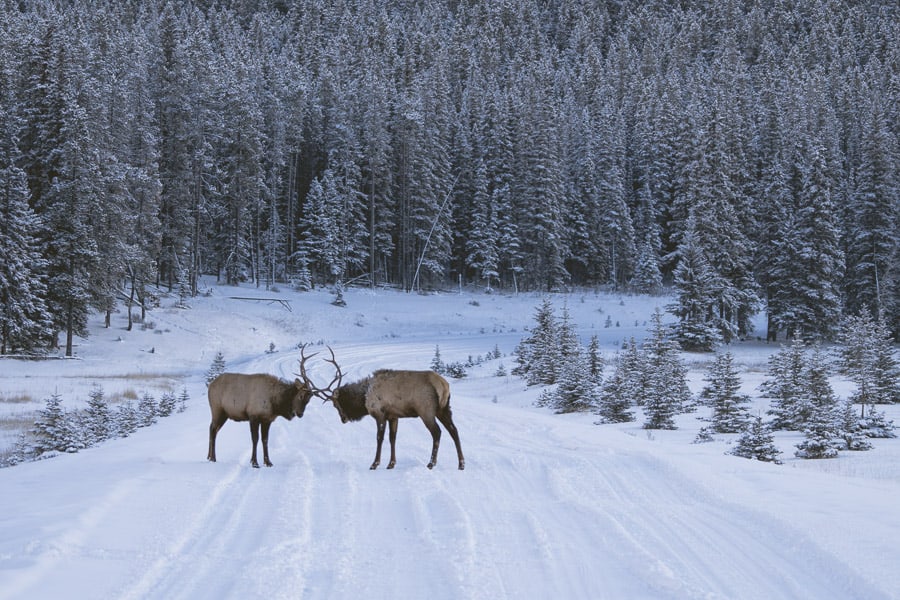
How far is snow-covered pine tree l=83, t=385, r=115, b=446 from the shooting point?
1389 centimetres

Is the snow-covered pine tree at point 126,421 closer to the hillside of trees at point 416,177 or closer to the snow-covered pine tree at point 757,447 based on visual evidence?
the snow-covered pine tree at point 757,447

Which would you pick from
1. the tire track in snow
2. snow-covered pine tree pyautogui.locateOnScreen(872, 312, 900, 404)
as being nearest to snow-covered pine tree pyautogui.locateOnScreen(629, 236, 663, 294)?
snow-covered pine tree pyautogui.locateOnScreen(872, 312, 900, 404)

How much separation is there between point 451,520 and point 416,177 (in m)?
57.0

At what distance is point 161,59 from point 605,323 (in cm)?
3980

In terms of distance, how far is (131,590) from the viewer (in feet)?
13.7

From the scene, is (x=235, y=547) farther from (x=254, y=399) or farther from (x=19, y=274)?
(x=19, y=274)

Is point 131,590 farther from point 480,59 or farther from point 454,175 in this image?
point 480,59

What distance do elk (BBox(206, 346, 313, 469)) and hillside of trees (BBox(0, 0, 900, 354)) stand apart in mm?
23074

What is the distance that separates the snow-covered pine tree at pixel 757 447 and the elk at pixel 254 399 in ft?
23.2

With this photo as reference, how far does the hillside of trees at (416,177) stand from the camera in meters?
32.7

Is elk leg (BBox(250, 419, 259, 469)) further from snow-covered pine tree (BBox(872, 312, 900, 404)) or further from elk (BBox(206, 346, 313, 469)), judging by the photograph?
snow-covered pine tree (BBox(872, 312, 900, 404))

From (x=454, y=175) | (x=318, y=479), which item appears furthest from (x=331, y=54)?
(x=318, y=479)

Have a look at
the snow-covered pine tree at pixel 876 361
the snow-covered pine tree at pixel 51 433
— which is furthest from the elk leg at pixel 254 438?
the snow-covered pine tree at pixel 876 361

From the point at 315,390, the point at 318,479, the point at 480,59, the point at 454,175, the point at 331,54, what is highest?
the point at 480,59
